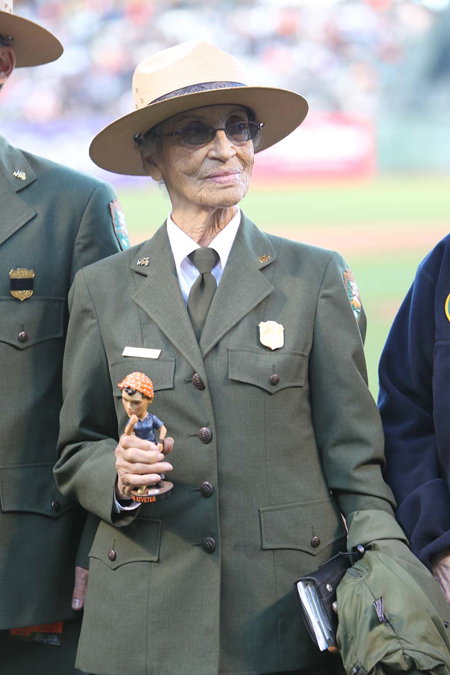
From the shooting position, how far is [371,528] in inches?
78.8

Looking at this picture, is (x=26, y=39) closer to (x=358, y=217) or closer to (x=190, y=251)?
(x=190, y=251)

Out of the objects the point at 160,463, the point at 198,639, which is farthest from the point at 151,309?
the point at 198,639

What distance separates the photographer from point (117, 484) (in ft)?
6.74

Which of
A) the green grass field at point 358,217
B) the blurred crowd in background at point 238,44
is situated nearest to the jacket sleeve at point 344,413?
the green grass field at point 358,217

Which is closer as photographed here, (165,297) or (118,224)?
(165,297)

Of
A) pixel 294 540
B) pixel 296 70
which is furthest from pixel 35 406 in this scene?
pixel 296 70

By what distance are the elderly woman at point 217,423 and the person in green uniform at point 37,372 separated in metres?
0.26

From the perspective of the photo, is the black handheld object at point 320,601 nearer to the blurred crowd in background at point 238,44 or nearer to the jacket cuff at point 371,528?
the jacket cuff at point 371,528

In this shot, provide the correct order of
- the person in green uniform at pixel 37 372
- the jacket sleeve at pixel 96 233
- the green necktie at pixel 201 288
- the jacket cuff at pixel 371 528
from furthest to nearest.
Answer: the jacket sleeve at pixel 96 233, the person in green uniform at pixel 37 372, the green necktie at pixel 201 288, the jacket cuff at pixel 371 528

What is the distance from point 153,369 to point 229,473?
30 cm

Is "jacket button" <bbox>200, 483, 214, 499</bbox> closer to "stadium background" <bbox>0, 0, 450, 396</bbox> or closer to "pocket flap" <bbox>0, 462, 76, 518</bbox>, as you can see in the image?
"pocket flap" <bbox>0, 462, 76, 518</bbox>

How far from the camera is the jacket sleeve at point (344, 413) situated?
209cm

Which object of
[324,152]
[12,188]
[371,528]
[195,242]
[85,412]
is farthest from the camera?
[324,152]

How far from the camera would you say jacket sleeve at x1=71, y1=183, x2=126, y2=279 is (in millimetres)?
2592
